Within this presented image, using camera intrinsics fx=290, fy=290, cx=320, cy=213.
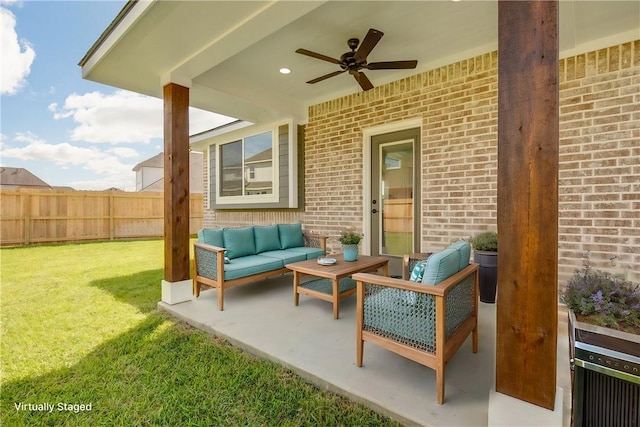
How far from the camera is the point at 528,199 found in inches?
53.5

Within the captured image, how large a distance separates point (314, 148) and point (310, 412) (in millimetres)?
4707

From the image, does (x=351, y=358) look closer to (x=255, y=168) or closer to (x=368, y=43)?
(x=368, y=43)

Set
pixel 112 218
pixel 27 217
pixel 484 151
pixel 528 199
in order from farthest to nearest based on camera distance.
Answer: pixel 112 218, pixel 27 217, pixel 484 151, pixel 528 199

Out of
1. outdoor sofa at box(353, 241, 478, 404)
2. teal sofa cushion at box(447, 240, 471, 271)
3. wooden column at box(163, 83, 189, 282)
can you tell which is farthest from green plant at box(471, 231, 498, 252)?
wooden column at box(163, 83, 189, 282)

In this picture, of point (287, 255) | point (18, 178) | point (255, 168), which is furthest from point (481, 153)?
point (18, 178)

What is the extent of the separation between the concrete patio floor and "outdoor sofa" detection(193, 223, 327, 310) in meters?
0.32

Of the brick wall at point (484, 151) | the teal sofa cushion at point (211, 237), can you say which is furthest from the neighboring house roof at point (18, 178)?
the brick wall at point (484, 151)

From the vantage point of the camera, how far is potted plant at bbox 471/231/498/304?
3473mm

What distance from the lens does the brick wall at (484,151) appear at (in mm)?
3100

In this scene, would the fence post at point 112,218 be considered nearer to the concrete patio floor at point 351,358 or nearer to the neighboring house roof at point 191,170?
the concrete patio floor at point 351,358

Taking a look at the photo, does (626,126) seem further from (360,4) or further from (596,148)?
(360,4)

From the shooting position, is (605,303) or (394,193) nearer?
(605,303)

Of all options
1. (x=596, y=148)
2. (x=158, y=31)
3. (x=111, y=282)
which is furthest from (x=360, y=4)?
(x=111, y=282)

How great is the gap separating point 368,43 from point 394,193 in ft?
8.20
